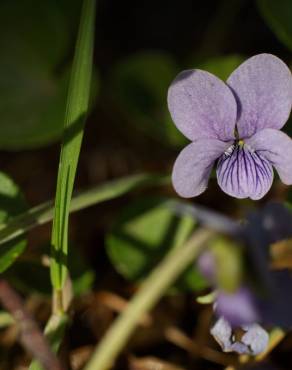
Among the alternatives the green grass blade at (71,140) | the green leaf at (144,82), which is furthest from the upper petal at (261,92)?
the green leaf at (144,82)

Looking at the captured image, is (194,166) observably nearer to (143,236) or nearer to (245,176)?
(245,176)

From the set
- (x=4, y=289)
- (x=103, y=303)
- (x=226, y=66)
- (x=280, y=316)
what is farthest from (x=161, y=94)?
(x=280, y=316)

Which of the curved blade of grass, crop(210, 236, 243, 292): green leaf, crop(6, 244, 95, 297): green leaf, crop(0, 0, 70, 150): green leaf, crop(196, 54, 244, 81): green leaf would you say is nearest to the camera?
crop(210, 236, 243, 292): green leaf

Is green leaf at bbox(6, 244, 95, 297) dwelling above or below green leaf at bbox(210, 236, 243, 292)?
below

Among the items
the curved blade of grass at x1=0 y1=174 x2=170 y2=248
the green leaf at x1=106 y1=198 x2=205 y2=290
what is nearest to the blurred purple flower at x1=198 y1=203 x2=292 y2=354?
the curved blade of grass at x1=0 y1=174 x2=170 y2=248

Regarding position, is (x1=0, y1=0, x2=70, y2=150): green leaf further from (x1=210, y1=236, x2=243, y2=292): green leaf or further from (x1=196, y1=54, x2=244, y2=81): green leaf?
(x1=210, y1=236, x2=243, y2=292): green leaf

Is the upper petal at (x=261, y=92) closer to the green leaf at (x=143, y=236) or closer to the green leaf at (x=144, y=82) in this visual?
the green leaf at (x=143, y=236)

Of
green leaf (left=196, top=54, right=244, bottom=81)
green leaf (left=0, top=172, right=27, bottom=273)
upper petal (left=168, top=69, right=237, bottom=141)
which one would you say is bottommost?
green leaf (left=0, top=172, right=27, bottom=273)
